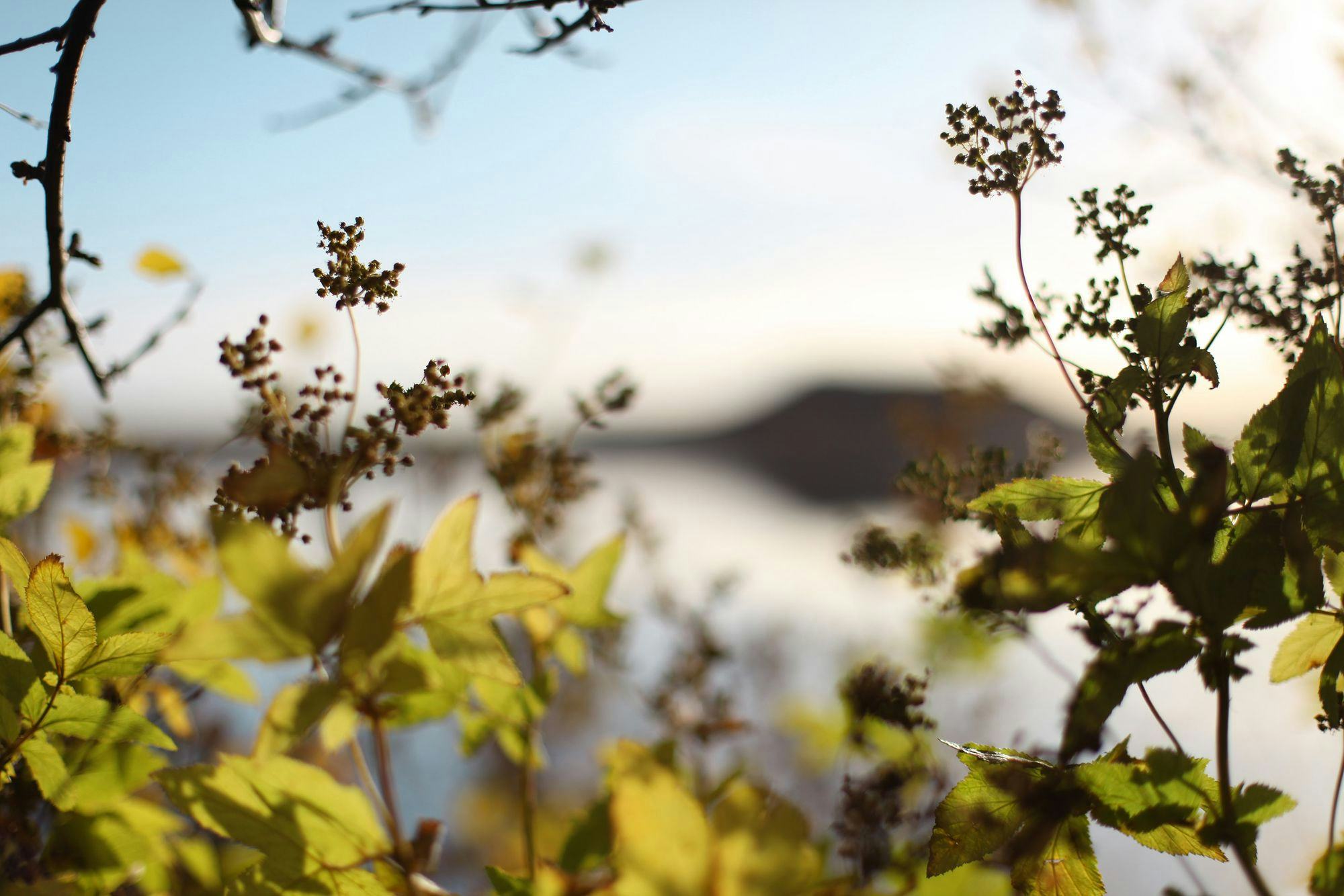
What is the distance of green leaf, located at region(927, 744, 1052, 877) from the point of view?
0.35 metres

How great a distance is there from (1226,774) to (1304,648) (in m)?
0.14

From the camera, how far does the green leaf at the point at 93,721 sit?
36 cm

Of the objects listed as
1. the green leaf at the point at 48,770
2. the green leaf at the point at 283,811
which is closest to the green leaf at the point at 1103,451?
the green leaf at the point at 283,811

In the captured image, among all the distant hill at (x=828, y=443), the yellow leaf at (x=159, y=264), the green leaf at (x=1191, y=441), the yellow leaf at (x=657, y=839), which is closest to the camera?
the yellow leaf at (x=657, y=839)

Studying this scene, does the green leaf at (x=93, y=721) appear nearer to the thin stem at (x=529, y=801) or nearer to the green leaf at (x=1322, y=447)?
the thin stem at (x=529, y=801)

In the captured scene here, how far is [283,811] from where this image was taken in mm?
353

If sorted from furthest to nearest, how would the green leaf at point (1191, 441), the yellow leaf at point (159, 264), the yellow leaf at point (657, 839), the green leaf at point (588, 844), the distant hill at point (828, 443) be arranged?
1. the distant hill at point (828, 443)
2. the yellow leaf at point (159, 264)
3. the green leaf at point (588, 844)
4. the green leaf at point (1191, 441)
5. the yellow leaf at point (657, 839)

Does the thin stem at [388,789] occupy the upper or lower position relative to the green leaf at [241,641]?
lower

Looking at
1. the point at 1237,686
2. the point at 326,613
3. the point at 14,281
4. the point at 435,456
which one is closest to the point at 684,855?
the point at 326,613

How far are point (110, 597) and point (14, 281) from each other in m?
0.48

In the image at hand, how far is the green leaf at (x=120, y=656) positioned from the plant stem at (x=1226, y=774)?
39 cm

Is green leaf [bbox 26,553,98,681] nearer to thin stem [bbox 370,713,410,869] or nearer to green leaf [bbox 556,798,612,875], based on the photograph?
thin stem [bbox 370,713,410,869]

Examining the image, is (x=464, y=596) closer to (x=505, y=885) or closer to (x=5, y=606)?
(x=505, y=885)

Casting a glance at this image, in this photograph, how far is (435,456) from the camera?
1198 millimetres
